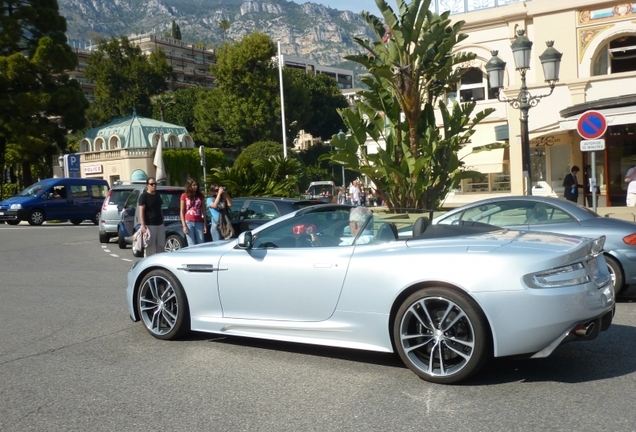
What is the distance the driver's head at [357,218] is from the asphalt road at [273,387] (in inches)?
43.6

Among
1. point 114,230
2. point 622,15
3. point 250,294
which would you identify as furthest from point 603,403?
point 622,15

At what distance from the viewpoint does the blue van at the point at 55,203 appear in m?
28.6

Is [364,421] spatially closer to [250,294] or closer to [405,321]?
[405,321]

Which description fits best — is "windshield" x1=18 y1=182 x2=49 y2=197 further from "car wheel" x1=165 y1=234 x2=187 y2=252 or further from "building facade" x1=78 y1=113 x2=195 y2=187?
"building facade" x1=78 y1=113 x2=195 y2=187

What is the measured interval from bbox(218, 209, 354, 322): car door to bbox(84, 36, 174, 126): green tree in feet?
246

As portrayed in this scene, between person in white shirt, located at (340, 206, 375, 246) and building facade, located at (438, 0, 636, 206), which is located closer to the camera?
person in white shirt, located at (340, 206, 375, 246)

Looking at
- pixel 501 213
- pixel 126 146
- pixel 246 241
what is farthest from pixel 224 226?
pixel 126 146

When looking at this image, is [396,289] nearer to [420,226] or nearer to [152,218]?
[420,226]

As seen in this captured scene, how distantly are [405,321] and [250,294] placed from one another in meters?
1.53

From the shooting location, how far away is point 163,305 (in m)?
6.87

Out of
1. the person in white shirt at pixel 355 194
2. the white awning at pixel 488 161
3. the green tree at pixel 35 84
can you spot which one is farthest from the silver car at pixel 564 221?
the green tree at pixel 35 84

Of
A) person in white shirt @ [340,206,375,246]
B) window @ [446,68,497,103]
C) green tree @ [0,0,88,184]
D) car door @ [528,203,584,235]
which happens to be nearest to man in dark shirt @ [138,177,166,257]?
car door @ [528,203,584,235]

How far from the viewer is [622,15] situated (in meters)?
22.9

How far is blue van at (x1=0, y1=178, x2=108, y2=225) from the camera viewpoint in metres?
28.6
